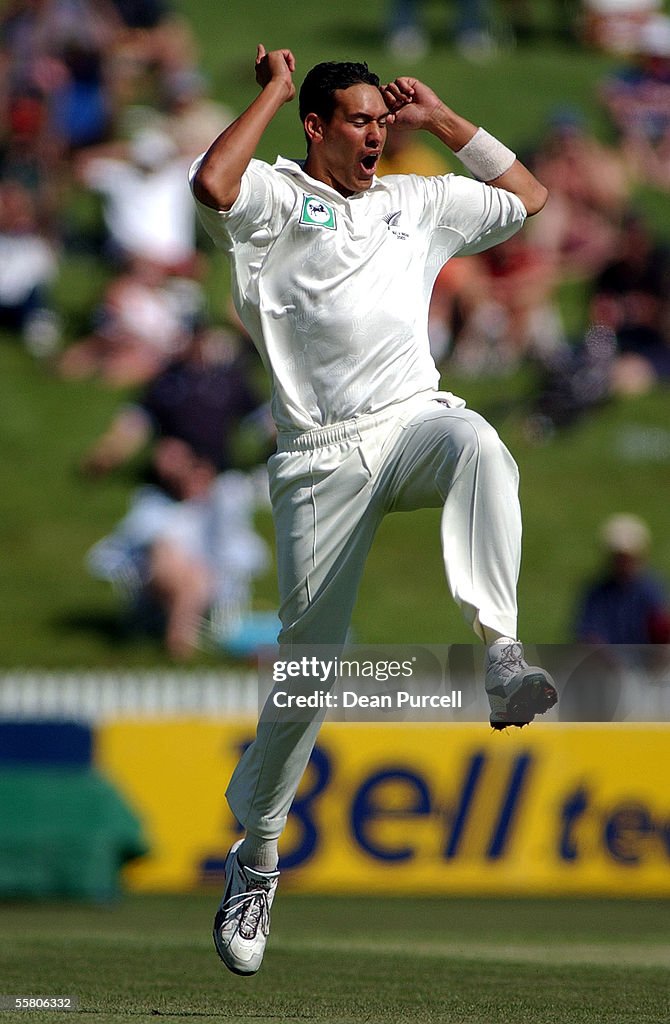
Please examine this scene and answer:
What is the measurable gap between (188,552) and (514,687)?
830cm

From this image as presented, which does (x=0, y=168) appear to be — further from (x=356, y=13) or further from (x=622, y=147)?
(x=356, y=13)

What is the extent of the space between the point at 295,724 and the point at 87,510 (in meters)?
9.24

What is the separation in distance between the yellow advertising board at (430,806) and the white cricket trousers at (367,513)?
4567mm

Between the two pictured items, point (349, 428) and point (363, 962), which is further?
point (363, 962)

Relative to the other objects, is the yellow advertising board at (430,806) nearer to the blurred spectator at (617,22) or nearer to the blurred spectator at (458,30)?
the blurred spectator at (617,22)

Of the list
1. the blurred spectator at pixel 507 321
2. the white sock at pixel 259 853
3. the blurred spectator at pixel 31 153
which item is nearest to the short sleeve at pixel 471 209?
the white sock at pixel 259 853

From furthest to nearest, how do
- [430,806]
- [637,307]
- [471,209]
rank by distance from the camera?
1. [637,307]
2. [430,806]
3. [471,209]

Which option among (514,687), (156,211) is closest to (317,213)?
(514,687)

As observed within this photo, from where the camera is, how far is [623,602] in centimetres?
1123

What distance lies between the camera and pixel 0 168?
1753cm

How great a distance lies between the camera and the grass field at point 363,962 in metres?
5.67

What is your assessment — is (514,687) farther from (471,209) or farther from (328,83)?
(328,83)

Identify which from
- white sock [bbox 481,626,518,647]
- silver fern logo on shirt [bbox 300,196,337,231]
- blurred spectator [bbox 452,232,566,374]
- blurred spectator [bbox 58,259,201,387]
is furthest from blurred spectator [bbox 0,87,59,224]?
white sock [bbox 481,626,518,647]

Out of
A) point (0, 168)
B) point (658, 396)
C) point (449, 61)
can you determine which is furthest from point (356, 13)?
point (658, 396)
